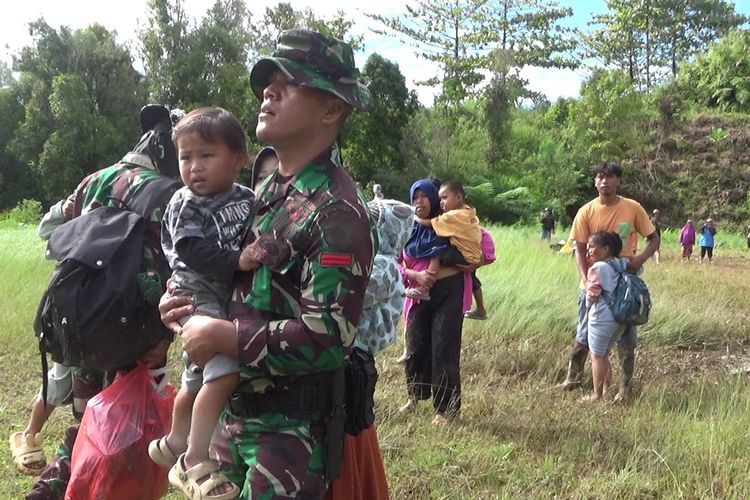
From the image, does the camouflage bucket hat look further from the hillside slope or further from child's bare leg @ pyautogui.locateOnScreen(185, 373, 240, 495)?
the hillside slope

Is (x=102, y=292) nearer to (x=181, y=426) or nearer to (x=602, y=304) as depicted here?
(x=181, y=426)

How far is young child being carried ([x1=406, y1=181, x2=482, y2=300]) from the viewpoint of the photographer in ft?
14.2

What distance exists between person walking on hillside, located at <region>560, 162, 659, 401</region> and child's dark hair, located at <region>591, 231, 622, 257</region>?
0.12m

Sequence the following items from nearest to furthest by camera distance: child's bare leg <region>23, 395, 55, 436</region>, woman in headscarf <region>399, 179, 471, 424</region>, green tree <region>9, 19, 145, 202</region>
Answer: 1. child's bare leg <region>23, 395, 55, 436</region>
2. woman in headscarf <region>399, 179, 471, 424</region>
3. green tree <region>9, 19, 145, 202</region>

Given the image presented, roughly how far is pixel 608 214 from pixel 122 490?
396cm

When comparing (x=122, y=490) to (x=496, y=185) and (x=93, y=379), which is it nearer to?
(x=93, y=379)

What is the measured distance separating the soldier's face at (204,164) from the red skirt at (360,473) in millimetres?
786

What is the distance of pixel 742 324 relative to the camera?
7242mm

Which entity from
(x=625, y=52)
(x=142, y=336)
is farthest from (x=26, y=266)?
(x=625, y=52)

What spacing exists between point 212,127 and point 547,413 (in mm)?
3134

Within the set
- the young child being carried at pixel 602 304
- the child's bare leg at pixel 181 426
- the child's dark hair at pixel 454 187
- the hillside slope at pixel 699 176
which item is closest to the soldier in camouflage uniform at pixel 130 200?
the child's bare leg at pixel 181 426

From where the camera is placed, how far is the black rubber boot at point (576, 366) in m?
5.18

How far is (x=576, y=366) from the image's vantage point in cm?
520

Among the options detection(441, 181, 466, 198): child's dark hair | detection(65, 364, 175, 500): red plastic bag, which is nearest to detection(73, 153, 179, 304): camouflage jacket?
detection(65, 364, 175, 500): red plastic bag
